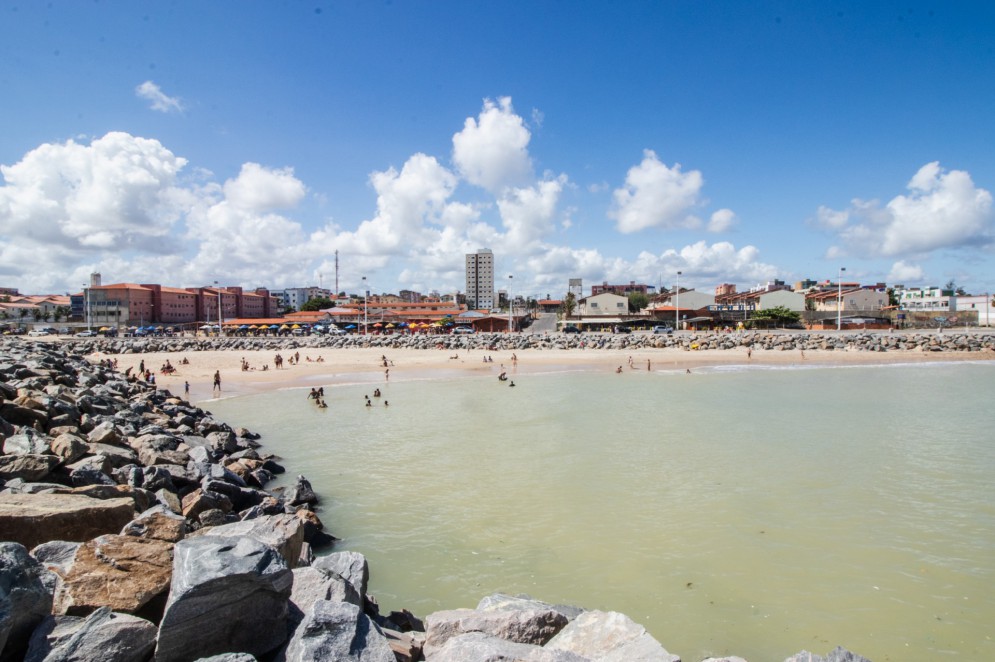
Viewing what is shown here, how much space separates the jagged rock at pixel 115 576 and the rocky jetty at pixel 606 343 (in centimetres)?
5195

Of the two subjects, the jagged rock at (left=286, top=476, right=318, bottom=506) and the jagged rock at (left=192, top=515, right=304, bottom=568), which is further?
the jagged rock at (left=286, top=476, right=318, bottom=506)

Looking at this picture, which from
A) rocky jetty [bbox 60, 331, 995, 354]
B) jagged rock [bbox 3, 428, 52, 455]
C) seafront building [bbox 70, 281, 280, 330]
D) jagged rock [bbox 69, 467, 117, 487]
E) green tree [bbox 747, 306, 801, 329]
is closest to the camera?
jagged rock [bbox 69, 467, 117, 487]

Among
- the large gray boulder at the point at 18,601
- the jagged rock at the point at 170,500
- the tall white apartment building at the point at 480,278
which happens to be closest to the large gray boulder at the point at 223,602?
the large gray boulder at the point at 18,601

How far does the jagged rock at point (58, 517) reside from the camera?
15.6 feet

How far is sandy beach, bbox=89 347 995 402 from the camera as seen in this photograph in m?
35.1

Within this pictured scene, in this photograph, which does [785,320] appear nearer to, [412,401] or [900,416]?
[900,416]

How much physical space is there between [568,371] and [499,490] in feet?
90.3

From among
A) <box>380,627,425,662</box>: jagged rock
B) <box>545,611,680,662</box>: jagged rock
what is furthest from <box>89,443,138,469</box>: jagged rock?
<box>545,611,680,662</box>: jagged rock

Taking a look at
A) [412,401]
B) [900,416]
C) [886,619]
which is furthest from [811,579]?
[412,401]

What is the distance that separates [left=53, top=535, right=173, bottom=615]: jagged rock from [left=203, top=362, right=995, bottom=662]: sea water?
391 centimetres

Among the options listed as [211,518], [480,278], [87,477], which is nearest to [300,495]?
[211,518]

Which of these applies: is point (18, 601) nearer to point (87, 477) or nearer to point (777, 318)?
point (87, 477)

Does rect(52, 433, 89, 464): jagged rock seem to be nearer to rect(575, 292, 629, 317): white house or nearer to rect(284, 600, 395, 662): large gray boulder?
rect(284, 600, 395, 662): large gray boulder

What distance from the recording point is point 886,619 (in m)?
7.09
